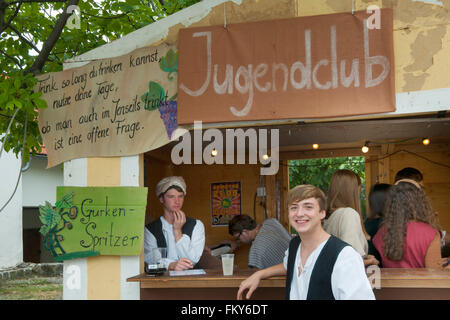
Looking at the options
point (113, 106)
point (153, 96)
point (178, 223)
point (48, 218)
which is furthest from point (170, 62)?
point (48, 218)

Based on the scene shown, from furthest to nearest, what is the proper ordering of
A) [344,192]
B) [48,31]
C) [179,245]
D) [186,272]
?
[48,31]
[179,245]
[186,272]
[344,192]

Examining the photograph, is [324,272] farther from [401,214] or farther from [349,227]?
[401,214]

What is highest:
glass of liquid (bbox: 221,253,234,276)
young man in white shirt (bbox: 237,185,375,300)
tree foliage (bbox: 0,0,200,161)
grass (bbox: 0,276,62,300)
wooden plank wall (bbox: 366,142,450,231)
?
tree foliage (bbox: 0,0,200,161)

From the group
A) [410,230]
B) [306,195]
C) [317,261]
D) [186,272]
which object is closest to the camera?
[317,261]

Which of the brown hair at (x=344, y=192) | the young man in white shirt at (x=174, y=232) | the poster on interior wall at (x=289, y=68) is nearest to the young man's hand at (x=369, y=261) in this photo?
the brown hair at (x=344, y=192)

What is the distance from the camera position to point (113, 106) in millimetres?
4398

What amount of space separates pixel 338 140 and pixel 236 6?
309 centimetres

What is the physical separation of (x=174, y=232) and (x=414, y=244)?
196 centimetres

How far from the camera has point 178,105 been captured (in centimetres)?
413

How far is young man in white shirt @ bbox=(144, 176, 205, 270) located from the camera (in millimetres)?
4383

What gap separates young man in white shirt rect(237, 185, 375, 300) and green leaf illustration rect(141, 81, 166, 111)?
1753mm

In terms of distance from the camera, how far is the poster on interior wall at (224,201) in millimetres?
7668

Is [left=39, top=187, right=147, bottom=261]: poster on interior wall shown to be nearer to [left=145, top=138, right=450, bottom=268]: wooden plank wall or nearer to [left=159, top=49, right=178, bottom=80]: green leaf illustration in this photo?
[left=159, top=49, right=178, bottom=80]: green leaf illustration

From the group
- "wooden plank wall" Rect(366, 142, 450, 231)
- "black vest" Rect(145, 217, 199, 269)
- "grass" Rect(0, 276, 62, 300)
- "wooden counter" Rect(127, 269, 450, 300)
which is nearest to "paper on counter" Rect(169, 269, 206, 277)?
"wooden counter" Rect(127, 269, 450, 300)
